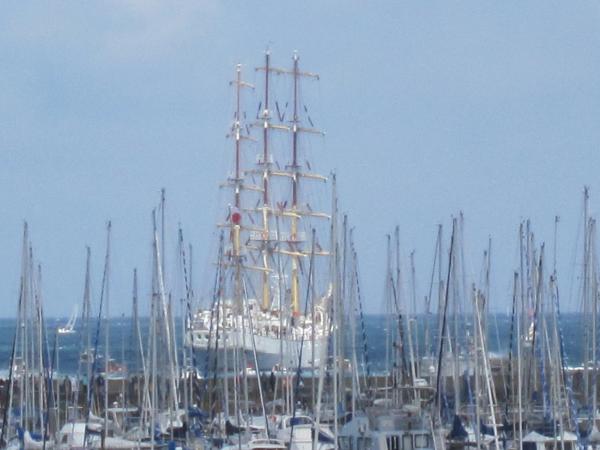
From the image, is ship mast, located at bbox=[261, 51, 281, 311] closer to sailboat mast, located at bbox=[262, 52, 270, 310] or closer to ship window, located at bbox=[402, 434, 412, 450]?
sailboat mast, located at bbox=[262, 52, 270, 310]

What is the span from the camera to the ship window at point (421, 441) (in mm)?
44250

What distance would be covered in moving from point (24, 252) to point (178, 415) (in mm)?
7494

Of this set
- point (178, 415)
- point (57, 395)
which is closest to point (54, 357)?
point (57, 395)

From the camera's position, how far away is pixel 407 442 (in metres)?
44.3

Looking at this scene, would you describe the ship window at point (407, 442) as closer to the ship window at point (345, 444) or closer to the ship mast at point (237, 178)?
the ship window at point (345, 444)

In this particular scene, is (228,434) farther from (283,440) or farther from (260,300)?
(260,300)

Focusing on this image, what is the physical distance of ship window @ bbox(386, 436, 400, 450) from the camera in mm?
44250

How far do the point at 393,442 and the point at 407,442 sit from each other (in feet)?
1.23

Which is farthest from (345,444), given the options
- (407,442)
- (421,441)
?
(421,441)

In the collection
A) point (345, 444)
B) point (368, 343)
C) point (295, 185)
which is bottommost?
point (345, 444)

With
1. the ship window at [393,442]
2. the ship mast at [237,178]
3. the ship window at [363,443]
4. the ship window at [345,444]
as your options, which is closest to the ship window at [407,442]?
the ship window at [393,442]

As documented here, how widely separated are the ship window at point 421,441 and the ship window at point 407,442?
0.18m

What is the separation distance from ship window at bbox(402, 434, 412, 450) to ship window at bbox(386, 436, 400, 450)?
0.48 ft

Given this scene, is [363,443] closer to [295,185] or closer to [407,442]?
[407,442]
